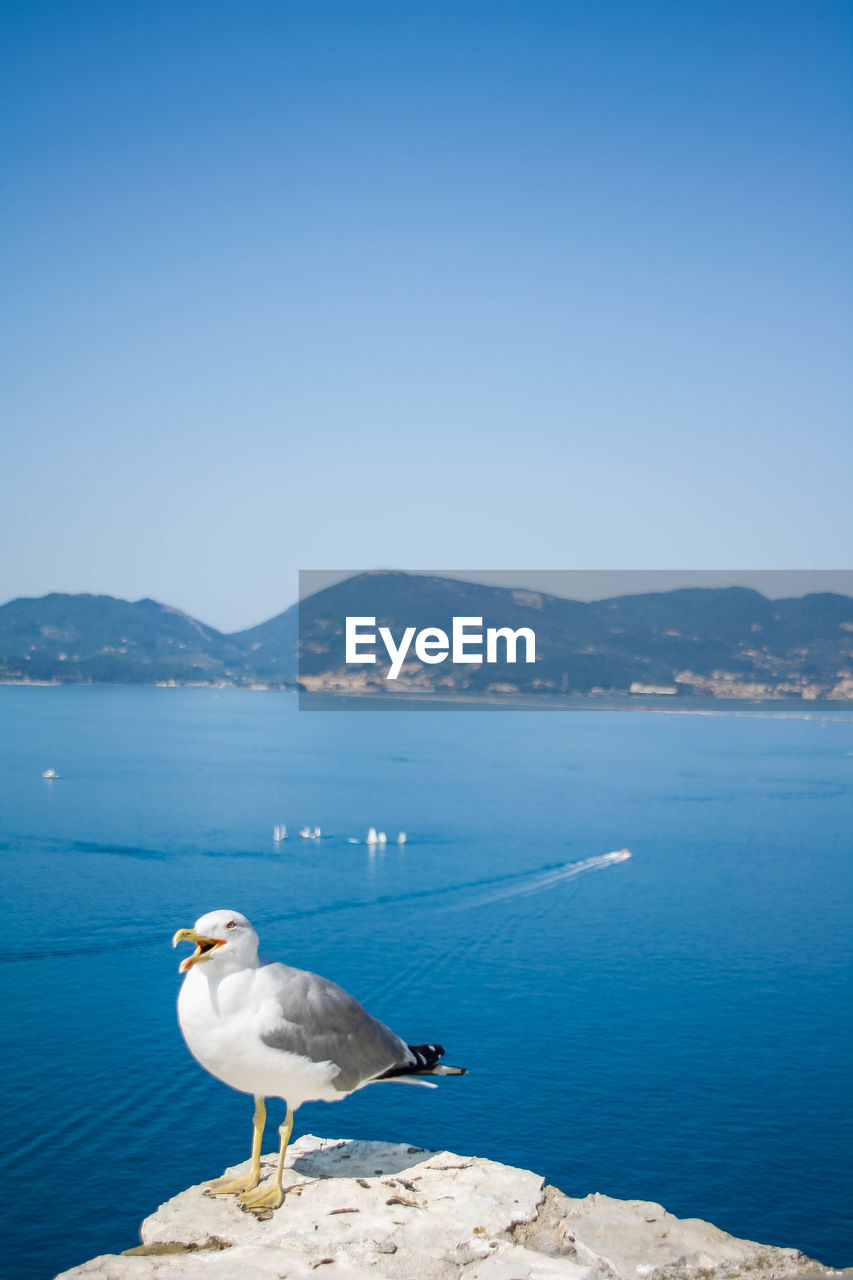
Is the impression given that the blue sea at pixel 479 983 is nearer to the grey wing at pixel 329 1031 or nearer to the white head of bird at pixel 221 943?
the grey wing at pixel 329 1031

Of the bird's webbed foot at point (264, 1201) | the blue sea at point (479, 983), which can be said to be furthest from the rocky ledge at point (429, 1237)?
the blue sea at point (479, 983)

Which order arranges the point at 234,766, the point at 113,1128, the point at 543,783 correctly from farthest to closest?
1. the point at 234,766
2. the point at 543,783
3. the point at 113,1128

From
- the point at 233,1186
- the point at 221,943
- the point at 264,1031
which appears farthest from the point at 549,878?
the point at 221,943

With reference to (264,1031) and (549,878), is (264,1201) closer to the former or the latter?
(264,1031)

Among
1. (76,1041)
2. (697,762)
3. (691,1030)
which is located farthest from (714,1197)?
(697,762)

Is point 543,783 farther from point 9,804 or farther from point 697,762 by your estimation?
point 9,804

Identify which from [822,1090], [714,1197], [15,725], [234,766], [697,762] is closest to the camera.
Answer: [714,1197]
